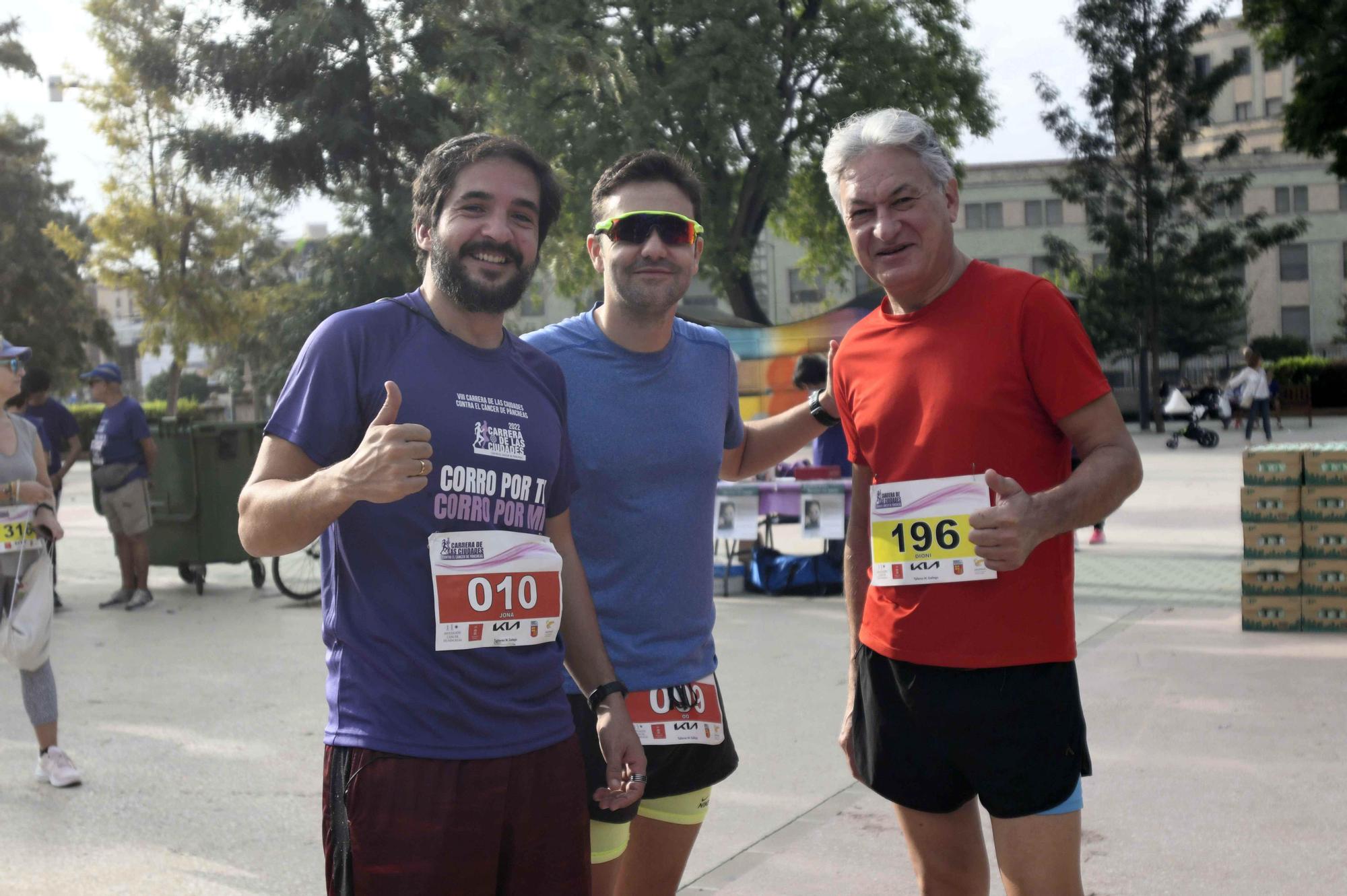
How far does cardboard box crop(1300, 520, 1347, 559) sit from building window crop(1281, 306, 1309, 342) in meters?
67.0

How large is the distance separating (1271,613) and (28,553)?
7.33 m

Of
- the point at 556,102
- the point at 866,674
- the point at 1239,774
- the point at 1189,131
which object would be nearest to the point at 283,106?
the point at 556,102

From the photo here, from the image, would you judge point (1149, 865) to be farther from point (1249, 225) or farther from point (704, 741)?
point (1249, 225)

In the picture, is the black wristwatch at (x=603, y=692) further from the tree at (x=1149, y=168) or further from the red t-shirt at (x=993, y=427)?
the tree at (x=1149, y=168)

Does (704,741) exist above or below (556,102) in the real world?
below

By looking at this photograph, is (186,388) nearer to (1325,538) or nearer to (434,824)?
(1325,538)

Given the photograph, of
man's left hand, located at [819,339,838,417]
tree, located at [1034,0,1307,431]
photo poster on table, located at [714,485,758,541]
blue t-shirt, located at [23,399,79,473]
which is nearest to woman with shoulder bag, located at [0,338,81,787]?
man's left hand, located at [819,339,838,417]

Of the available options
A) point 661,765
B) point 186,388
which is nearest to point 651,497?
point 661,765

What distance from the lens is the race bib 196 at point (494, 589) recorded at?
243 centimetres

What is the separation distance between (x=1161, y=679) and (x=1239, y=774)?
1.91 m

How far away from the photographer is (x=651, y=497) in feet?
10.2

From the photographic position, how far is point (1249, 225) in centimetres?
3550

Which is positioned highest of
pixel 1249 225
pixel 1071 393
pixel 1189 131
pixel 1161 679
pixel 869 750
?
pixel 1189 131

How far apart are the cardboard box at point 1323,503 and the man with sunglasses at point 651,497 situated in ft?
22.5
